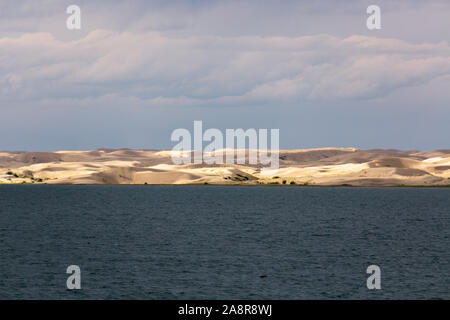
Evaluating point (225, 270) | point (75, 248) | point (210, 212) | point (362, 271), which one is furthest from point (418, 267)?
point (210, 212)

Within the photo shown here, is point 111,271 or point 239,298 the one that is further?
point 111,271

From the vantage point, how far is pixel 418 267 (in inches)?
2044

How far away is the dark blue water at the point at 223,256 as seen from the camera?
4291 centimetres

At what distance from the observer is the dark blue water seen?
42.9 meters

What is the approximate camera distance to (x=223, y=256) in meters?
57.9

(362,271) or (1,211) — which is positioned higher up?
(1,211)
